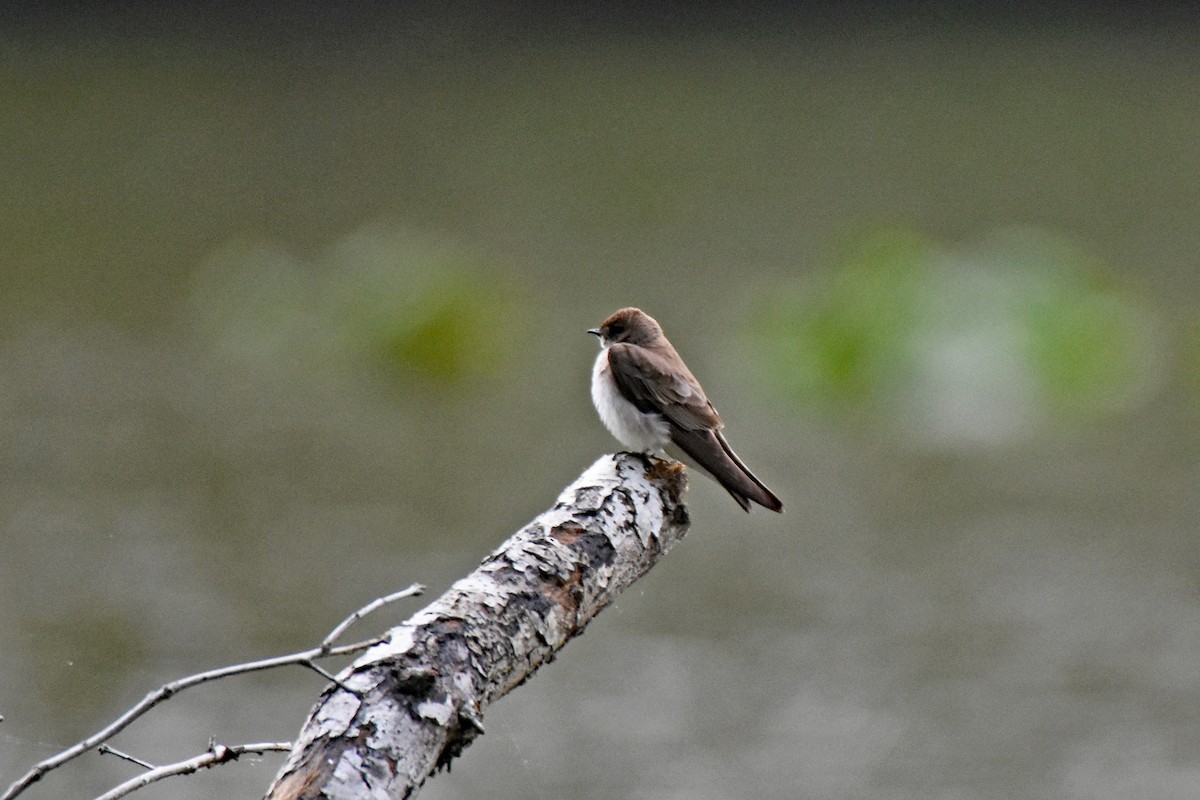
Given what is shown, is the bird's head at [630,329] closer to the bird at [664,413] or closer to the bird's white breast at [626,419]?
the bird at [664,413]

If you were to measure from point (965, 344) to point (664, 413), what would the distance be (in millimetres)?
3476

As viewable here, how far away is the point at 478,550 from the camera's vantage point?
12055mm

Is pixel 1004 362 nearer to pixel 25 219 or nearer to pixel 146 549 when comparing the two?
pixel 146 549

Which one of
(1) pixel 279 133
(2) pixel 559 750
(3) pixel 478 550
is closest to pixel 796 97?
(1) pixel 279 133

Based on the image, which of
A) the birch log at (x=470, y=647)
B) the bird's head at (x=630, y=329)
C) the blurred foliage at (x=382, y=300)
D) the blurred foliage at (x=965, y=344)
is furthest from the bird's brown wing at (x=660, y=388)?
the blurred foliage at (x=965, y=344)

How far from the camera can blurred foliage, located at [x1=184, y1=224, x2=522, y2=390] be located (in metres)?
2.65

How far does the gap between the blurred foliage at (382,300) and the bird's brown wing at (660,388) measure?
176 centimetres

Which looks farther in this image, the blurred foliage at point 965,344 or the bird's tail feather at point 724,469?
the bird's tail feather at point 724,469

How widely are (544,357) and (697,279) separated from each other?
2278 mm

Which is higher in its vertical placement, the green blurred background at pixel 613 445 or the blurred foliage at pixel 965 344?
the green blurred background at pixel 613 445

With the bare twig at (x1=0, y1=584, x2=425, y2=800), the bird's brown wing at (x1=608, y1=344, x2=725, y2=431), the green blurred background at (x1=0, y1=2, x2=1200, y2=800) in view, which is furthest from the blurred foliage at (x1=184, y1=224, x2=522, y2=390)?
the bird's brown wing at (x1=608, y1=344, x2=725, y2=431)

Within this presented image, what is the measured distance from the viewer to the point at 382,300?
3.09 metres

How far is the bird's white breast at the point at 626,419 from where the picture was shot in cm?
512

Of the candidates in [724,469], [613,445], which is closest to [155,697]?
[724,469]
